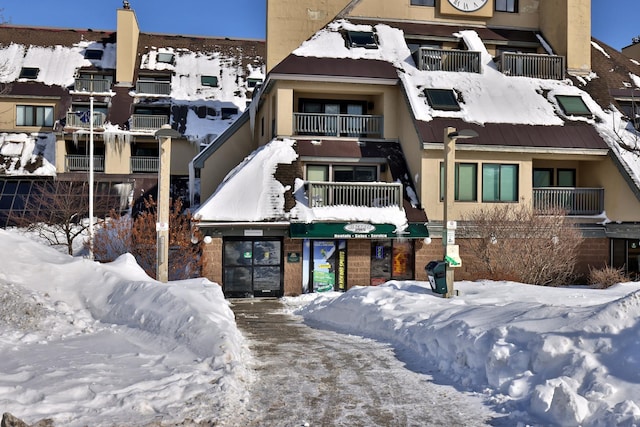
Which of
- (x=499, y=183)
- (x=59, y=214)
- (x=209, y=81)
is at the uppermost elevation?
(x=209, y=81)

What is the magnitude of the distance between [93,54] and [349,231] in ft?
89.2

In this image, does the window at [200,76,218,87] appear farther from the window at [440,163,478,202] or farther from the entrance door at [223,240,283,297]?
the window at [440,163,478,202]

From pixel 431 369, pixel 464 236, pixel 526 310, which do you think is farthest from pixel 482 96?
pixel 431 369

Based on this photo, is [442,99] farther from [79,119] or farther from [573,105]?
[79,119]

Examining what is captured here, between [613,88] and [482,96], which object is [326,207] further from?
[613,88]

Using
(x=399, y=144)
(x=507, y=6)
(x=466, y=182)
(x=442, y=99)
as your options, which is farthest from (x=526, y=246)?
(x=507, y=6)

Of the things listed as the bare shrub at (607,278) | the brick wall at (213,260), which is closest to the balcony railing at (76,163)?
the brick wall at (213,260)

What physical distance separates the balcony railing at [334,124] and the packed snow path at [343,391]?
513 inches

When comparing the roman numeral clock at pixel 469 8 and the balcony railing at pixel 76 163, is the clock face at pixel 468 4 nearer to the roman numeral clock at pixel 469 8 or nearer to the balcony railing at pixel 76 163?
the roman numeral clock at pixel 469 8

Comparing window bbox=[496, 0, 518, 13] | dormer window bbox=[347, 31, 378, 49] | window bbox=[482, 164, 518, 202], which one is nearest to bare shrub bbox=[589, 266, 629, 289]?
window bbox=[482, 164, 518, 202]

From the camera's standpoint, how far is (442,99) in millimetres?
22516

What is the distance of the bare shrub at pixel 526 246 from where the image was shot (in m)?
17.5

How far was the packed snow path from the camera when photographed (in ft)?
21.3

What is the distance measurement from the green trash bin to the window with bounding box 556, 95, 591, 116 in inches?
502
